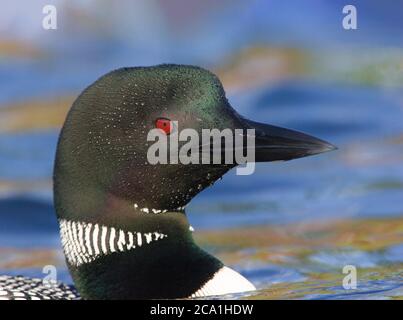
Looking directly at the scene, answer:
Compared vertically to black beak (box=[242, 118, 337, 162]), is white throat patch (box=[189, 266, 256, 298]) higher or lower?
lower

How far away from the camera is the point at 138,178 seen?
3.75m

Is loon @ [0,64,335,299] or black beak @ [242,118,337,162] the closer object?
loon @ [0,64,335,299]

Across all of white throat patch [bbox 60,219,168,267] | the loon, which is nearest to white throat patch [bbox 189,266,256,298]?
the loon

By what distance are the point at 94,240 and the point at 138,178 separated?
0.80 feet

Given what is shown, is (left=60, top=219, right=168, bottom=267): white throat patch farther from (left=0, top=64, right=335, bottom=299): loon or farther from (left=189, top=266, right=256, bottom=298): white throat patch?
(left=189, top=266, right=256, bottom=298): white throat patch

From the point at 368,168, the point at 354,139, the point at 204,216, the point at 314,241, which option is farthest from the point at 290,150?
the point at 354,139

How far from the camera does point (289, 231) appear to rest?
266 inches

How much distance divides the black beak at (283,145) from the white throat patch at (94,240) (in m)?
0.45

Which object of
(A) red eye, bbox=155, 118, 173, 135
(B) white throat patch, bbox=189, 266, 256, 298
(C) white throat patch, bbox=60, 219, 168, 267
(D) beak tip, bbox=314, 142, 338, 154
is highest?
(A) red eye, bbox=155, 118, 173, 135

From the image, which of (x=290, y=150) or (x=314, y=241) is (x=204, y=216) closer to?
(x=314, y=241)

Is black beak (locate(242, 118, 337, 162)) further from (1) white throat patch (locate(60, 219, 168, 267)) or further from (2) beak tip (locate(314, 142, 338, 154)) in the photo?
(1) white throat patch (locate(60, 219, 168, 267))

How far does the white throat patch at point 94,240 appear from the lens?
3.71m

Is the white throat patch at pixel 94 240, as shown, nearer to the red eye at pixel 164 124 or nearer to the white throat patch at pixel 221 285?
the white throat patch at pixel 221 285

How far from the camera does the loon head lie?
369 centimetres
